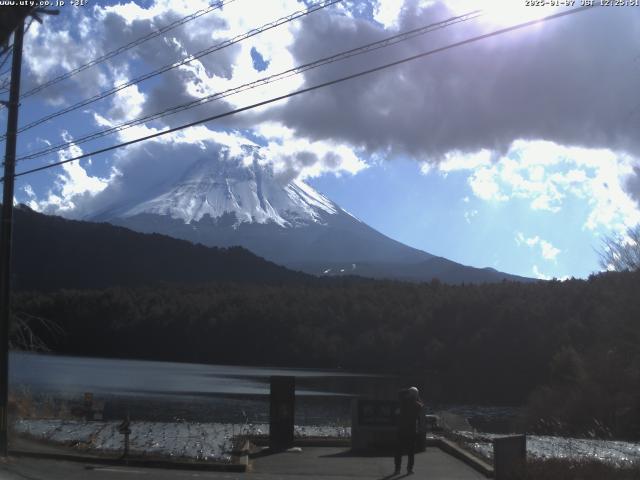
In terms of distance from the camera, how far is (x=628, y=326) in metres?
32.4

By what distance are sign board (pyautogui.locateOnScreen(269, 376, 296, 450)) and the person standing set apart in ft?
11.1

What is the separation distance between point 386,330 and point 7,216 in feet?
304

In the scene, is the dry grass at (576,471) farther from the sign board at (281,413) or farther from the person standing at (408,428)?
the sign board at (281,413)

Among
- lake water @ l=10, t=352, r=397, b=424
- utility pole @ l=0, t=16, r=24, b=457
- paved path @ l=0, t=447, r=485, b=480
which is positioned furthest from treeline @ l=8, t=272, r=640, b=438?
utility pole @ l=0, t=16, r=24, b=457

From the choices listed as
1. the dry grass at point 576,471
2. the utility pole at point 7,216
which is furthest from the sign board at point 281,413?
the dry grass at point 576,471

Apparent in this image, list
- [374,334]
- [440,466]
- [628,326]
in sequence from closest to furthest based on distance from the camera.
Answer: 1. [440,466]
2. [628,326]
3. [374,334]

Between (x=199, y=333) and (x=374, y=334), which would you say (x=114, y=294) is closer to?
(x=199, y=333)

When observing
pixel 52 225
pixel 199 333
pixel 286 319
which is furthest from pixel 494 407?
pixel 52 225

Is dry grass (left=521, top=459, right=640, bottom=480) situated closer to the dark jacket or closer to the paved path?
the paved path

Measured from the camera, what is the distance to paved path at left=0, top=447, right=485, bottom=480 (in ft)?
45.8

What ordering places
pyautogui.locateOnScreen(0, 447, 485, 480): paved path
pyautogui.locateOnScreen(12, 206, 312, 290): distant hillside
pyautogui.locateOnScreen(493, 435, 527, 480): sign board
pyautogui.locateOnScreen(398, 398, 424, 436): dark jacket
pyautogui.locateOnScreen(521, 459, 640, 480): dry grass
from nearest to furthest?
pyautogui.locateOnScreen(521, 459, 640, 480): dry grass < pyautogui.locateOnScreen(493, 435, 527, 480): sign board < pyautogui.locateOnScreen(0, 447, 485, 480): paved path < pyautogui.locateOnScreen(398, 398, 424, 436): dark jacket < pyautogui.locateOnScreen(12, 206, 312, 290): distant hillside

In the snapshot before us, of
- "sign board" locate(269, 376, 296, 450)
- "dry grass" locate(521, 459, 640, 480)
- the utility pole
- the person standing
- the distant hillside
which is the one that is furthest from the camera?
the distant hillside

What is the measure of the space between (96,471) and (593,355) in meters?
39.2

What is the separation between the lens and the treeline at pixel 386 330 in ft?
222
